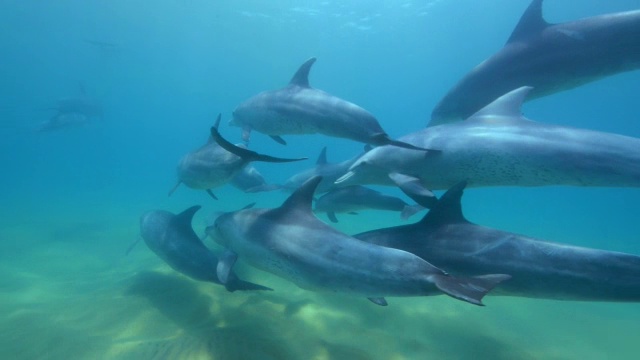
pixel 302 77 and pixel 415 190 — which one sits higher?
pixel 302 77

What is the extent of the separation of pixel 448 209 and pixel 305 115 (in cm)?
331

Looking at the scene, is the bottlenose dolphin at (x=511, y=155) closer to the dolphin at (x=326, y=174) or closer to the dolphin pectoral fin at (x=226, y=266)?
the dolphin pectoral fin at (x=226, y=266)

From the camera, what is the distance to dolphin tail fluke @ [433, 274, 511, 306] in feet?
10.6

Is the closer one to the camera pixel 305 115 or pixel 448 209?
pixel 448 209

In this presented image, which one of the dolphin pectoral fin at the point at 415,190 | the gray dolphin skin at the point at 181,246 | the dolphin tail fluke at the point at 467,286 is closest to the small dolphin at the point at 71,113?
the gray dolphin skin at the point at 181,246

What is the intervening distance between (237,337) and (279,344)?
1.84 feet

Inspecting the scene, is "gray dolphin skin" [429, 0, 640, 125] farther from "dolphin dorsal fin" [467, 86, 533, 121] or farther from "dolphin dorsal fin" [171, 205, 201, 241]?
"dolphin dorsal fin" [171, 205, 201, 241]

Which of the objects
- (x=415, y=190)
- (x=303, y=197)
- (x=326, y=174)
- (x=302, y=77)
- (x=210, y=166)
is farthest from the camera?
(x=326, y=174)

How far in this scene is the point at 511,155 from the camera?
16.2ft

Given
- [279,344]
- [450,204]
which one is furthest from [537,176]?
[279,344]

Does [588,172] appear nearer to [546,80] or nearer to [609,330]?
[546,80]

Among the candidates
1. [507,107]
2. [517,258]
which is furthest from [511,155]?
[517,258]

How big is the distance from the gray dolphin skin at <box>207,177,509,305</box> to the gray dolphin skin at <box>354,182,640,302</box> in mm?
483

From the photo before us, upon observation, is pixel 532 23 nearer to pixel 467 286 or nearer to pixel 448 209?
pixel 448 209
